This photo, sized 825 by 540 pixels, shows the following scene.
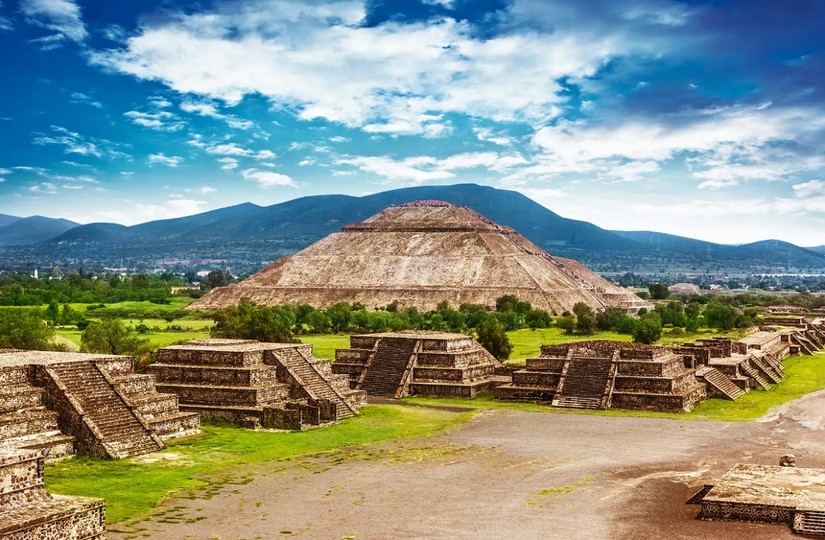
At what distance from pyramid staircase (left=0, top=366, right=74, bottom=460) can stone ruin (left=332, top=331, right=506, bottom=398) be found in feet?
69.9

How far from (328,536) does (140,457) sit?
1109 cm

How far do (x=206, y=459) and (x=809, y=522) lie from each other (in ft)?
62.1

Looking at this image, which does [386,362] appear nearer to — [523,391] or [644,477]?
[523,391]

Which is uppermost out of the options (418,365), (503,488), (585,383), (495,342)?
(495,342)

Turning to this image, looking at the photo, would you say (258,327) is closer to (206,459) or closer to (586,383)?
(586,383)

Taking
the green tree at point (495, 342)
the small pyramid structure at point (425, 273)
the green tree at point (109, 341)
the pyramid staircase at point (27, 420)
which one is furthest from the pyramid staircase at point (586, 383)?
the small pyramid structure at point (425, 273)

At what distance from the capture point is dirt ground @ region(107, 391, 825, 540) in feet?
76.4

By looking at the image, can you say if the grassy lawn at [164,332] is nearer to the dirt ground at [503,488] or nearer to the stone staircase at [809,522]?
the dirt ground at [503,488]

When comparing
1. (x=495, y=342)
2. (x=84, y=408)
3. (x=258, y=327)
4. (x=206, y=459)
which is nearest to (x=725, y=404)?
(x=495, y=342)

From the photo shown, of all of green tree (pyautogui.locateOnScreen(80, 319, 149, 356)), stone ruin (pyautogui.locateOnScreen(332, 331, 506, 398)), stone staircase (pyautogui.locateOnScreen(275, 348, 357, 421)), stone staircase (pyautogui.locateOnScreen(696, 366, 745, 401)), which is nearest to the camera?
stone staircase (pyautogui.locateOnScreen(275, 348, 357, 421))

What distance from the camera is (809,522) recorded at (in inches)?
910

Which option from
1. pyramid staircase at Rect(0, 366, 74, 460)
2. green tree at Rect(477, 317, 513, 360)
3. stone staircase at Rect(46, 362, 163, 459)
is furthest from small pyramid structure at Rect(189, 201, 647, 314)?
pyramid staircase at Rect(0, 366, 74, 460)

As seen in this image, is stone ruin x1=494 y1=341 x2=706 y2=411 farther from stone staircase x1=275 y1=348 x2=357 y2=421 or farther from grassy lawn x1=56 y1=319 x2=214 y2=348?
grassy lawn x1=56 y1=319 x2=214 y2=348

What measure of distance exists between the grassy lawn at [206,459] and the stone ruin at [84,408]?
29.5 inches
